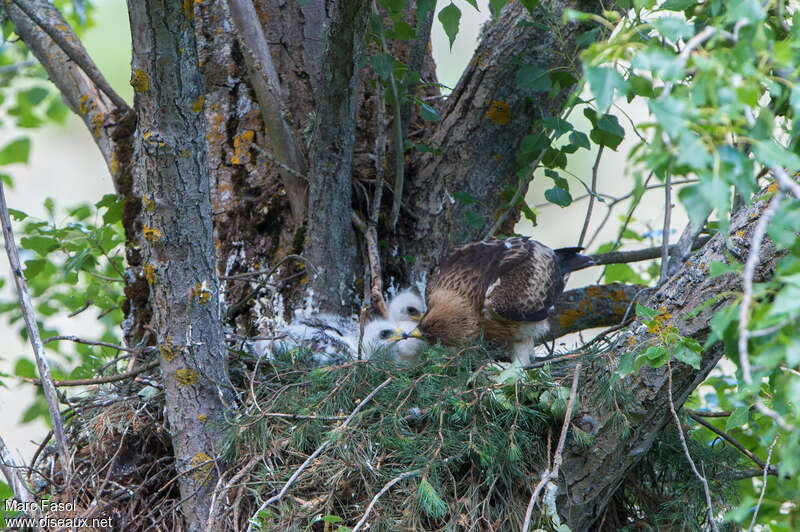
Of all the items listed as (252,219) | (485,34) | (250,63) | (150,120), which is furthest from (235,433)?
(485,34)

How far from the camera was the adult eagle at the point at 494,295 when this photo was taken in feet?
12.0

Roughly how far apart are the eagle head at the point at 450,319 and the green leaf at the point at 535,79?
1.09 metres

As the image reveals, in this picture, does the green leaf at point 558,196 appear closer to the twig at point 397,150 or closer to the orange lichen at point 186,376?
the twig at point 397,150

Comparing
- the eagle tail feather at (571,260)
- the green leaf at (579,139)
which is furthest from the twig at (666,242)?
the eagle tail feather at (571,260)

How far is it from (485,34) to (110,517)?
271cm

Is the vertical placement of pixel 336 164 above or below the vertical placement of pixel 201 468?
above

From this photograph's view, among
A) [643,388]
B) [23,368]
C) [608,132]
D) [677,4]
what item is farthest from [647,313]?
[23,368]

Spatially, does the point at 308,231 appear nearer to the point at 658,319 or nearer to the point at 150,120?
the point at 150,120

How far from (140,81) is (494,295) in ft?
6.79

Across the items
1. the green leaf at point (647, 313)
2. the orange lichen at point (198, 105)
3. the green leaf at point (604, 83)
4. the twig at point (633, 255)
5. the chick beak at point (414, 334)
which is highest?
the green leaf at point (604, 83)

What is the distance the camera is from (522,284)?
3.68m

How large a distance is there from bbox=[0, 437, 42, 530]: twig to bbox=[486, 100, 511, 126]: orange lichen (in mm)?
2514

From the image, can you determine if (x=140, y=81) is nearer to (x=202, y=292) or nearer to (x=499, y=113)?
(x=202, y=292)

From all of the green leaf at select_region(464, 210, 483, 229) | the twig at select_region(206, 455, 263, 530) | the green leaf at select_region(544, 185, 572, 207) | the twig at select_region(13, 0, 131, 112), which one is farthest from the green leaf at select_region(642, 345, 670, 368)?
the twig at select_region(13, 0, 131, 112)
